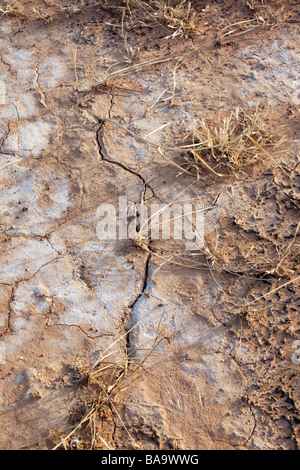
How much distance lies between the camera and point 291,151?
282 cm

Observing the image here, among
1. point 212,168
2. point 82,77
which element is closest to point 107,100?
point 82,77

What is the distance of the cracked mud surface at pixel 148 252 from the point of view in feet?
6.50

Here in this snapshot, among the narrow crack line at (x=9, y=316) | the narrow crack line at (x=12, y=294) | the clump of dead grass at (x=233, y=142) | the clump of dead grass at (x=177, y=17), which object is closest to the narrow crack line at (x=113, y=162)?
the clump of dead grass at (x=233, y=142)

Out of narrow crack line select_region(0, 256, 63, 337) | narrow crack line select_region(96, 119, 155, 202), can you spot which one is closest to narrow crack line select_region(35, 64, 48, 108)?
narrow crack line select_region(96, 119, 155, 202)

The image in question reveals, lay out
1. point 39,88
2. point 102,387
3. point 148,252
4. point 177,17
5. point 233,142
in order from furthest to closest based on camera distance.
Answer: point 177,17 → point 39,88 → point 233,142 → point 148,252 → point 102,387

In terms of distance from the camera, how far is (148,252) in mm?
2445

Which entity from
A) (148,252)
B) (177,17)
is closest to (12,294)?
(148,252)

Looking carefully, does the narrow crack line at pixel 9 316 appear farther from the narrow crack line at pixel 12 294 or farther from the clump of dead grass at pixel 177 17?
the clump of dead grass at pixel 177 17

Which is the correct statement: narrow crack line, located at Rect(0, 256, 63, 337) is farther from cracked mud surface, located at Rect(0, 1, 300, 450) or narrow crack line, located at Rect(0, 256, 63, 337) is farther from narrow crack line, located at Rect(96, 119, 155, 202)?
narrow crack line, located at Rect(96, 119, 155, 202)

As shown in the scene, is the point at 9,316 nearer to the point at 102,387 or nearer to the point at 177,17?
the point at 102,387

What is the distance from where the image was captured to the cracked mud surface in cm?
198

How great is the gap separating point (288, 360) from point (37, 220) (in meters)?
1.55

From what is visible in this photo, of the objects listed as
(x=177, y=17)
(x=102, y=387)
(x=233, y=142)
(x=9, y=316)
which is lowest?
(x=102, y=387)
